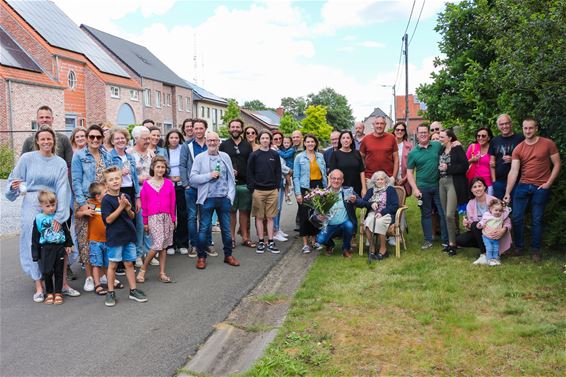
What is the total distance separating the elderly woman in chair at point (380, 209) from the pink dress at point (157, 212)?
3179 mm

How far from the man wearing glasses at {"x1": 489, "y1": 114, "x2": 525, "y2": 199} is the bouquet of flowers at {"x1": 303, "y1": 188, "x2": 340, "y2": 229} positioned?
249 centimetres

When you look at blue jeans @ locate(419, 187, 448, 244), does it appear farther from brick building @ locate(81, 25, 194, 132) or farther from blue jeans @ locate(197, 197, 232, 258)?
brick building @ locate(81, 25, 194, 132)

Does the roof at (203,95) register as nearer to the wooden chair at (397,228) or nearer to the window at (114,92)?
the window at (114,92)

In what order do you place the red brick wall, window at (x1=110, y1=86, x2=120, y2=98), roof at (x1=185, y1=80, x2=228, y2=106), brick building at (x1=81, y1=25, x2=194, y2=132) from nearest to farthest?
the red brick wall < window at (x1=110, y1=86, x2=120, y2=98) < brick building at (x1=81, y1=25, x2=194, y2=132) < roof at (x1=185, y1=80, x2=228, y2=106)

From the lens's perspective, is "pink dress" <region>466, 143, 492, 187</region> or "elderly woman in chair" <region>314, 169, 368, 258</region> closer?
"pink dress" <region>466, 143, 492, 187</region>

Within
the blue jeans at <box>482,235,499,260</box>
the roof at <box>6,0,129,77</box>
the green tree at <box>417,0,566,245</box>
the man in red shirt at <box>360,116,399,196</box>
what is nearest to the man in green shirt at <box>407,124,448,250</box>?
the man in red shirt at <box>360,116,399,196</box>

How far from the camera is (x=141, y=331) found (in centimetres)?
496

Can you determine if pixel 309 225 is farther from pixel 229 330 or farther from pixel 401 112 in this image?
pixel 401 112

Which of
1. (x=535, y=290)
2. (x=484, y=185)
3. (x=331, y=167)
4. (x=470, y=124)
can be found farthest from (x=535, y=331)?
(x=470, y=124)

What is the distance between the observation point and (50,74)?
31.1 metres

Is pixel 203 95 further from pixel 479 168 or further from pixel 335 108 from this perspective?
pixel 479 168

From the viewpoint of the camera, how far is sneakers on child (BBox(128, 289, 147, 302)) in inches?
233

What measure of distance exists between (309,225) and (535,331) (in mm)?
4519

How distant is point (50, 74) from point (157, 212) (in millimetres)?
28429
